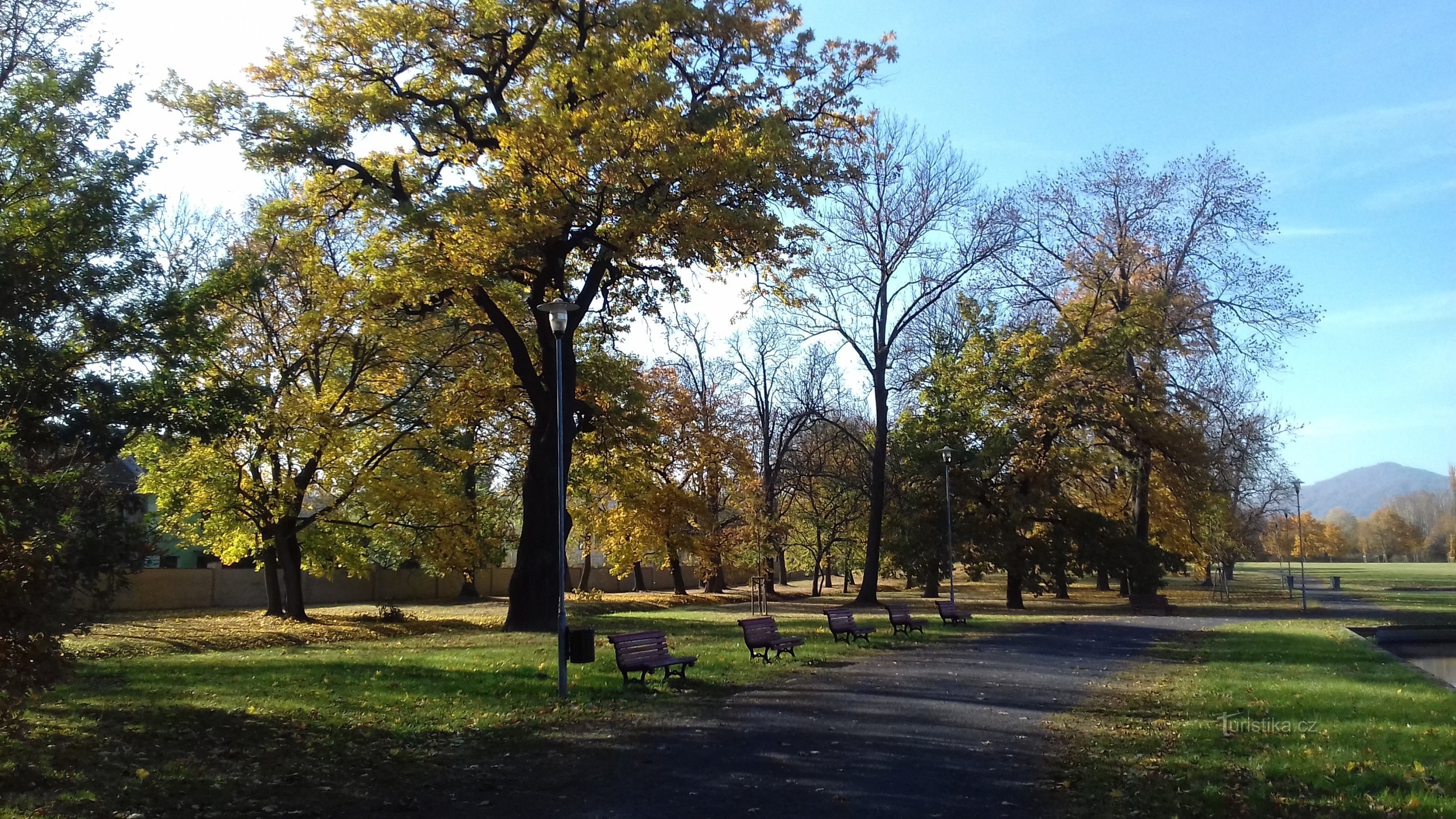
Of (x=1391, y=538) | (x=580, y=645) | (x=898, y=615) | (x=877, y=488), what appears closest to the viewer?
(x=580, y=645)

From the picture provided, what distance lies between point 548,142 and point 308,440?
12.3 meters

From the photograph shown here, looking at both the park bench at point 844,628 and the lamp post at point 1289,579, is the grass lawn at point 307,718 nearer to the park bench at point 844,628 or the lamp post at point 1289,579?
the park bench at point 844,628

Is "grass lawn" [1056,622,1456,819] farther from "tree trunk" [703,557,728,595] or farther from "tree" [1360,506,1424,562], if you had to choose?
"tree" [1360,506,1424,562]

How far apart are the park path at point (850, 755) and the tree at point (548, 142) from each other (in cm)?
805

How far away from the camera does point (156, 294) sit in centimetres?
1236

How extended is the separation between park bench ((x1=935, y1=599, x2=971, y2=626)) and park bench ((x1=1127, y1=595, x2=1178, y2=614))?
1118cm

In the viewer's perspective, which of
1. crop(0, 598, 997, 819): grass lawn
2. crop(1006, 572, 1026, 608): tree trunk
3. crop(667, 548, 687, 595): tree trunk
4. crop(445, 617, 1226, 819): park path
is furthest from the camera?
crop(667, 548, 687, 595): tree trunk

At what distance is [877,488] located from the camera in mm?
34844

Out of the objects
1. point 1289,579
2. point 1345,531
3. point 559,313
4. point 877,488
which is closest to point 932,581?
point 877,488

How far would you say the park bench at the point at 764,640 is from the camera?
15734 mm

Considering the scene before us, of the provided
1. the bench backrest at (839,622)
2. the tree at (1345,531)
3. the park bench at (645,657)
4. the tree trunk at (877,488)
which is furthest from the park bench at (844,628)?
the tree at (1345,531)

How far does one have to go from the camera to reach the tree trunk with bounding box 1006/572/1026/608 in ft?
111

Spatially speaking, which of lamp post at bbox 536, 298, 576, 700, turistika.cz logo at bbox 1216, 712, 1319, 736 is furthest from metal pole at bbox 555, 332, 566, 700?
turistika.cz logo at bbox 1216, 712, 1319, 736

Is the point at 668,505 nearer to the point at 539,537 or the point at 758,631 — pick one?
the point at 539,537
